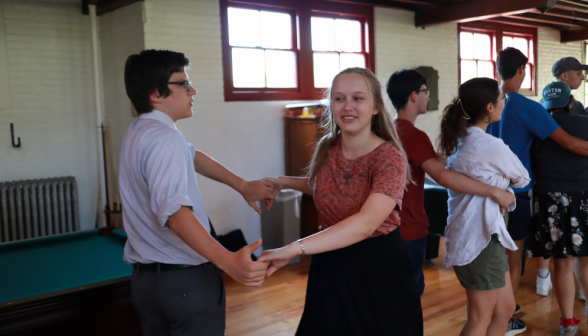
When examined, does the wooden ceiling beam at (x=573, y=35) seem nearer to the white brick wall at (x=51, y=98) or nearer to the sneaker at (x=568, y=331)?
the sneaker at (x=568, y=331)

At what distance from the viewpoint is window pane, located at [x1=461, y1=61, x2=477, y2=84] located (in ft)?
27.9

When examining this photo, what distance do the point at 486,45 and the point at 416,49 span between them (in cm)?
217

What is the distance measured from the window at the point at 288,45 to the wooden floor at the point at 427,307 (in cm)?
231

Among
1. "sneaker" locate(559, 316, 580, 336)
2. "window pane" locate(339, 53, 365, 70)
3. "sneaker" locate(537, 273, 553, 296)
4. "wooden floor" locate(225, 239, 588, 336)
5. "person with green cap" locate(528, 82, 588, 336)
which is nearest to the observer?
"person with green cap" locate(528, 82, 588, 336)

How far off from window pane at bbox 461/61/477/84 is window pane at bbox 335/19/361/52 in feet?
8.32

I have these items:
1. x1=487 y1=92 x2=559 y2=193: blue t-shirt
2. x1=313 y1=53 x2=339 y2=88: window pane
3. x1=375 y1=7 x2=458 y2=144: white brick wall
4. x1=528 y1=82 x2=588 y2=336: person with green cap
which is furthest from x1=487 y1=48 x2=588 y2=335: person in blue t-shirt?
x1=375 y1=7 x2=458 y2=144: white brick wall

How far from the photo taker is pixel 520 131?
3.12 metres

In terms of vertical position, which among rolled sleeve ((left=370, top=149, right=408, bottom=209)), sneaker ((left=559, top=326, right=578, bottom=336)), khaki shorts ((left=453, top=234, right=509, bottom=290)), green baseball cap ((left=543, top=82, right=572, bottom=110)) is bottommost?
sneaker ((left=559, top=326, right=578, bottom=336))

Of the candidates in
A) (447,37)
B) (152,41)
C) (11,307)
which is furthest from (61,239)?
(447,37)

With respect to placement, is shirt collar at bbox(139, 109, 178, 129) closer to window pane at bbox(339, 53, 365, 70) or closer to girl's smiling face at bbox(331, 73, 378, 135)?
girl's smiling face at bbox(331, 73, 378, 135)

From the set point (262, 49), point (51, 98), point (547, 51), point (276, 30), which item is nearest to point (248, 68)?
point (262, 49)

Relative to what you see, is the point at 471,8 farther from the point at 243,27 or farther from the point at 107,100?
the point at 107,100

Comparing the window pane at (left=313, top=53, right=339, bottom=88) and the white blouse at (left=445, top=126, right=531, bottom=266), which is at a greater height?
the window pane at (left=313, top=53, right=339, bottom=88)

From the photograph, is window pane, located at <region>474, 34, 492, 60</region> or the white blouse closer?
the white blouse
